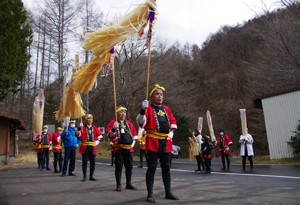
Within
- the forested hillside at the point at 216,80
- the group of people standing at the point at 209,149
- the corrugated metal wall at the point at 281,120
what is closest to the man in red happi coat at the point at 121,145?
the group of people standing at the point at 209,149

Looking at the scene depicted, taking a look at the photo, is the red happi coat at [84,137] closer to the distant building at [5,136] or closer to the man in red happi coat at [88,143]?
the man in red happi coat at [88,143]

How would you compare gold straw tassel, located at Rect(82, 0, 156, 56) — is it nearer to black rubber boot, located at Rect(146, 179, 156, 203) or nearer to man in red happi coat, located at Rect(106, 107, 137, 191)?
man in red happi coat, located at Rect(106, 107, 137, 191)

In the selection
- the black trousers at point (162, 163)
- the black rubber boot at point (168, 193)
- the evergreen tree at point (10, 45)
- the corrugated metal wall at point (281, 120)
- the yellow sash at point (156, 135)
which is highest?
the evergreen tree at point (10, 45)

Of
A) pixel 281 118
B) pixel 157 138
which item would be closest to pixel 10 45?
pixel 157 138

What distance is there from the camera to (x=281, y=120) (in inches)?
742

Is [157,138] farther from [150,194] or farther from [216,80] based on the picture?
[216,80]

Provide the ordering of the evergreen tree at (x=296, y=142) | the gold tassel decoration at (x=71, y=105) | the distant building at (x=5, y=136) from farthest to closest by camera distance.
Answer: the distant building at (x=5, y=136) → the evergreen tree at (x=296, y=142) → the gold tassel decoration at (x=71, y=105)

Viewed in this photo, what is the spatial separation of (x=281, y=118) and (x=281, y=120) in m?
0.12

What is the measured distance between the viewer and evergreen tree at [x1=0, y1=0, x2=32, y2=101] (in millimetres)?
16244

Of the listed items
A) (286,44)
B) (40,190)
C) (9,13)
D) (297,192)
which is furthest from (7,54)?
(286,44)

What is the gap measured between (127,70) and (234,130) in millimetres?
17686

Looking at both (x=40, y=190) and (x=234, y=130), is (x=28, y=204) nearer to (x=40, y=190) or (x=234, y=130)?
(x=40, y=190)

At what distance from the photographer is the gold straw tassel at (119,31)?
642cm

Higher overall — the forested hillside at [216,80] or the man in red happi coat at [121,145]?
the forested hillside at [216,80]
